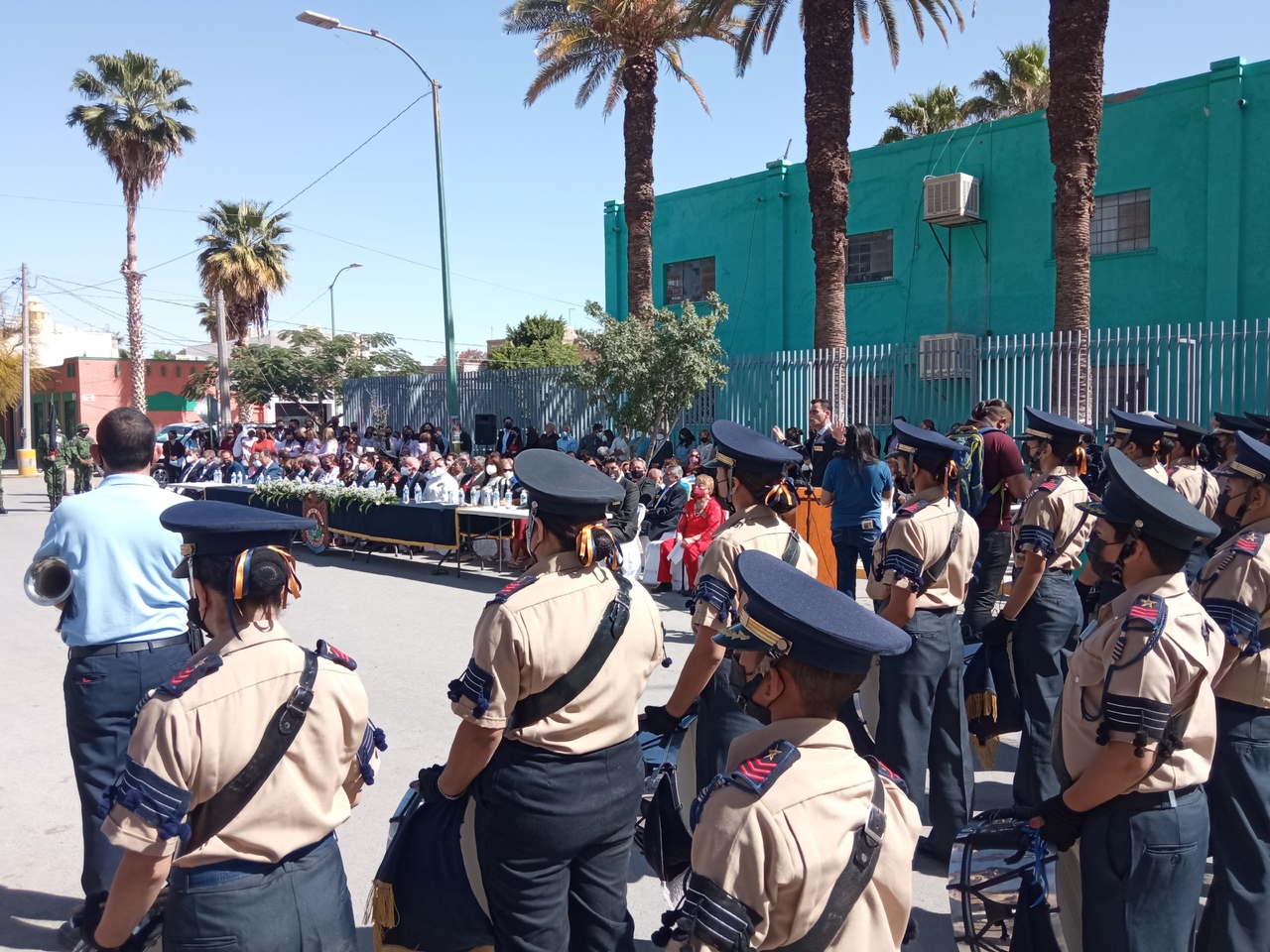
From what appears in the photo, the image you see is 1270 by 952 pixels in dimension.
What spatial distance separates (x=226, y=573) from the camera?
2527 millimetres

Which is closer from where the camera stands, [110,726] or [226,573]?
[226,573]

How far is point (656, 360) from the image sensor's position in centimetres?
1686

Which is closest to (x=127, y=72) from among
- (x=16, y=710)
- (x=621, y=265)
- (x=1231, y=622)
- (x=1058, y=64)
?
(x=621, y=265)

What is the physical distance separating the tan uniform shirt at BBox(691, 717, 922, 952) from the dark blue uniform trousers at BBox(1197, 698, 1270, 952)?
2.08 m

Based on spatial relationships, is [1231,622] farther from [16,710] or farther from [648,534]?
[648,534]

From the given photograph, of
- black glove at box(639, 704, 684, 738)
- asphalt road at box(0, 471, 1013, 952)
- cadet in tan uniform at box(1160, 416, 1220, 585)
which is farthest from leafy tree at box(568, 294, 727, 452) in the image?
black glove at box(639, 704, 684, 738)

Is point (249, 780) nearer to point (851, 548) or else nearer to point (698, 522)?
point (851, 548)

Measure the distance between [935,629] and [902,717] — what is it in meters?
0.43

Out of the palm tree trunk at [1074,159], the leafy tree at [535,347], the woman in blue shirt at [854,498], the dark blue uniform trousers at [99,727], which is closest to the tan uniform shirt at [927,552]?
the dark blue uniform trousers at [99,727]

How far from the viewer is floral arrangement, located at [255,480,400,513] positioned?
14.1 metres

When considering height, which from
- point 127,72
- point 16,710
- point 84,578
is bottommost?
point 16,710

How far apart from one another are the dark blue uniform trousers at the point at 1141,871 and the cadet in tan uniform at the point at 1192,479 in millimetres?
4059

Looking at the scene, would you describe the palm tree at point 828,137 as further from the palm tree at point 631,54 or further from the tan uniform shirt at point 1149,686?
the tan uniform shirt at point 1149,686

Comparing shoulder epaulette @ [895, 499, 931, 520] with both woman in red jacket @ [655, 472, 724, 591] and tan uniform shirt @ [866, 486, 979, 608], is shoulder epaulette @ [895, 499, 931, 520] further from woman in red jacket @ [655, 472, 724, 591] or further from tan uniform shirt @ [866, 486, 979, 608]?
woman in red jacket @ [655, 472, 724, 591]
